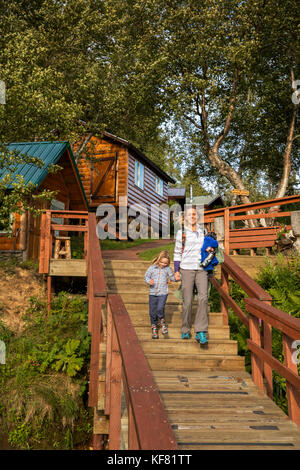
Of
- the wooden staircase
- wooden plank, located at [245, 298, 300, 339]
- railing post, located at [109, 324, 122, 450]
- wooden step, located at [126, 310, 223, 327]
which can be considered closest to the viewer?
railing post, located at [109, 324, 122, 450]

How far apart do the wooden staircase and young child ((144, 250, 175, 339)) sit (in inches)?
7.3

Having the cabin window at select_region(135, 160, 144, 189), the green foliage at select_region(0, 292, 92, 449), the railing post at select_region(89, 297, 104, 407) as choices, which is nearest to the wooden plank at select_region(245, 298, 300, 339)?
the railing post at select_region(89, 297, 104, 407)

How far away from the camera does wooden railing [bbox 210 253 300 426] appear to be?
11.3 feet

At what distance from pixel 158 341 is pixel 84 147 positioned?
52.4 ft

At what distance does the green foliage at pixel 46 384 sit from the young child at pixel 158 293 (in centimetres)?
297

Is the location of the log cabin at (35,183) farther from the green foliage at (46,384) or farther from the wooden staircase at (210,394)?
the wooden staircase at (210,394)

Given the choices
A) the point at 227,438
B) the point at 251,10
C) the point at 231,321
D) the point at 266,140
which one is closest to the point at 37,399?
the point at 231,321

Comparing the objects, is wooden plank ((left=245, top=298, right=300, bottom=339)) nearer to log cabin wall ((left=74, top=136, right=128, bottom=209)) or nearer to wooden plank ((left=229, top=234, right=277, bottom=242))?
wooden plank ((left=229, top=234, right=277, bottom=242))

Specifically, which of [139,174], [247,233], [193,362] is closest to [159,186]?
[139,174]

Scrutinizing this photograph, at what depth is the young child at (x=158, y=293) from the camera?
17.9ft

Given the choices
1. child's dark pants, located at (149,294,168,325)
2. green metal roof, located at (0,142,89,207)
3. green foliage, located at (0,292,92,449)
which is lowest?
green foliage, located at (0,292,92,449)

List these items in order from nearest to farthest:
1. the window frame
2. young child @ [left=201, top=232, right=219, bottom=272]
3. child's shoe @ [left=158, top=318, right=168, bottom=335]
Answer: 1. young child @ [left=201, top=232, right=219, bottom=272]
2. child's shoe @ [left=158, top=318, right=168, bottom=335]
3. the window frame

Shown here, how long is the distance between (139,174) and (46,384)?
17.2m

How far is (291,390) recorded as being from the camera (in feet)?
11.5
